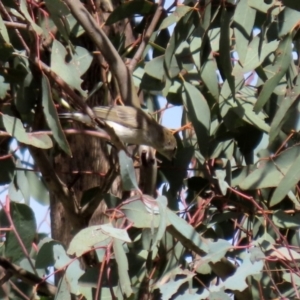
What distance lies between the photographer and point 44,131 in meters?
2.46

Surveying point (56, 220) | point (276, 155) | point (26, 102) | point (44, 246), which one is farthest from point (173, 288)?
point (56, 220)

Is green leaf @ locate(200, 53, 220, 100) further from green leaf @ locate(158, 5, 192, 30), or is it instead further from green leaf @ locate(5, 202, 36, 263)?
green leaf @ locate(5, 202, 36, 263)

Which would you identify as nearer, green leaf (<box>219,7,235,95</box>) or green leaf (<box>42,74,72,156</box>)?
green leaf (<box>42,74,72,156</box>)

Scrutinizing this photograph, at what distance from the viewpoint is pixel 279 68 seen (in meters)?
2.44

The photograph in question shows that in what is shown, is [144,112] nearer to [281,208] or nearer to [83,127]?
[83,127]

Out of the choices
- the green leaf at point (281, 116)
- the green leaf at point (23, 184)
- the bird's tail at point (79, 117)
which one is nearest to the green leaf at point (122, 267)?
the bird's tail at point (79, 117)

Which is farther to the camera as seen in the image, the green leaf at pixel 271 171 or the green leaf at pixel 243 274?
the green leaf at pixel 271 171

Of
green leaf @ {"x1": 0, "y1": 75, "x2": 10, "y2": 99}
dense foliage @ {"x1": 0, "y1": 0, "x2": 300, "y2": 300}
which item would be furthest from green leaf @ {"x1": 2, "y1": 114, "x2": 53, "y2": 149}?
green leaf @ {"x1": 0, "y1": 75, "x2": 10, "y2": 99}

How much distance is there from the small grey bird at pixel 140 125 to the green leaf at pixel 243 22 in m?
0.52

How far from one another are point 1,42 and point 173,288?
94cm

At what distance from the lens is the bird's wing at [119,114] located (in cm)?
293

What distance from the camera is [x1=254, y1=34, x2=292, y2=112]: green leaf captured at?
→ 240 centimetres

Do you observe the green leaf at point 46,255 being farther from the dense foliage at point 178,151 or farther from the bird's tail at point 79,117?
the bird's tail at point 79,117

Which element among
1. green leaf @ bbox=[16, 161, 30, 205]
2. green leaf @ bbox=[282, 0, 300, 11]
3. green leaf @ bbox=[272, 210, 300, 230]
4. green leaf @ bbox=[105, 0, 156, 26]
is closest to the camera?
green leaf @ bbox=[282, 0, 300, 11]
